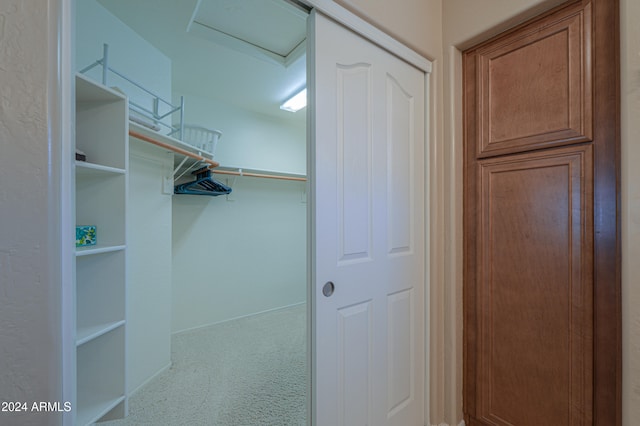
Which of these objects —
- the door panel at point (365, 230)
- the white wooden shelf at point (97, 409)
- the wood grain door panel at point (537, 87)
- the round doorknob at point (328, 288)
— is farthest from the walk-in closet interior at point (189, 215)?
the wood grain door panel at point (537, 87)

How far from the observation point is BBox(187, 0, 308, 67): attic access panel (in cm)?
153

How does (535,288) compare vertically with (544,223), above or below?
below

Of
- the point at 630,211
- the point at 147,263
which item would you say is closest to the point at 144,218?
the point at 147,263

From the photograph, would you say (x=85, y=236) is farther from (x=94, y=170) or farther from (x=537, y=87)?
(x=537, y=87)

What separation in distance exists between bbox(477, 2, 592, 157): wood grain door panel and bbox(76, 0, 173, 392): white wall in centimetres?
224

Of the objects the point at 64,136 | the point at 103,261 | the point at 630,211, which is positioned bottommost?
the point at 103,261

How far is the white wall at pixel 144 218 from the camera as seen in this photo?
5.56 feet

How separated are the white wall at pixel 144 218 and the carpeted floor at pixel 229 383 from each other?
0.19 m

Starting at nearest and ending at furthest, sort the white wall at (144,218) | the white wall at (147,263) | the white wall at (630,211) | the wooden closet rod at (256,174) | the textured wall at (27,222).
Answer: the textured wall at (27,222), the white wall at (630,211), the white wall at (144,218), the white wall at (147,263), the wooden closet rod at (256,174)

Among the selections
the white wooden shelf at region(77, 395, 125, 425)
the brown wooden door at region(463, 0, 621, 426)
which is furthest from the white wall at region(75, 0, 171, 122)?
the brown wooden door at region(463, 0, 621, 426)

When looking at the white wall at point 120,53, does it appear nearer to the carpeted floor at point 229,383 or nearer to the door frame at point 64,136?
the door frame at point 64,136

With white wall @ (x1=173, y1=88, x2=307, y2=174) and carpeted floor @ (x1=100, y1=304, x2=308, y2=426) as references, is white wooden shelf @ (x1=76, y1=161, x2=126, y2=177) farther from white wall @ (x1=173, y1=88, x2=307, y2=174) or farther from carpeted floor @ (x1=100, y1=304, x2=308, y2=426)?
white wall @ (x1=173, y1=88, x2=307, y2=174)

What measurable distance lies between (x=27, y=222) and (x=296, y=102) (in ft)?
9.01

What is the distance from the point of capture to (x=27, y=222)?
489mm
